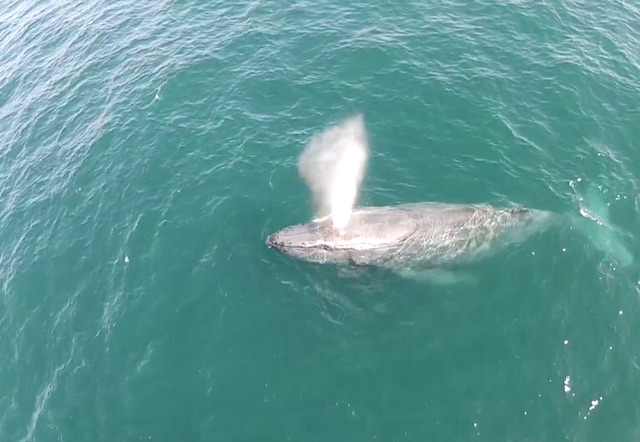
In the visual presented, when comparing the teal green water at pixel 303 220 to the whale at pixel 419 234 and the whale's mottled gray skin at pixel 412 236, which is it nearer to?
the whale at pixel 419 234

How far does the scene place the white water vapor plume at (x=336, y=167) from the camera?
63.5m

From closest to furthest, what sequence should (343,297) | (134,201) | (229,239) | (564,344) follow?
(564,344)
(343,297)
(229,239)
(134,201)

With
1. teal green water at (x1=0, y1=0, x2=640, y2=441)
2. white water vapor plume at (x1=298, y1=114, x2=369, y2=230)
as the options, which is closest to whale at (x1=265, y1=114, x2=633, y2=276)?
white water vapor plume at (x1=298, y1=114, x2=369, y2=230)

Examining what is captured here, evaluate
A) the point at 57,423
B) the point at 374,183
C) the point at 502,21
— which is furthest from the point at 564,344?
the point at 502,21

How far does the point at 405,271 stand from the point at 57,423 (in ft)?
115

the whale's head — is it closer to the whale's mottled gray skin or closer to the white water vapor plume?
the whale's mottled gray skin

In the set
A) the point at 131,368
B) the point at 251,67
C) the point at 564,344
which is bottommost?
the point at 564,344

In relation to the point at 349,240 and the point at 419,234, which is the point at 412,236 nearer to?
the point at 419,234

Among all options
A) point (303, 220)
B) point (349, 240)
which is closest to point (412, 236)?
point (349, 240)

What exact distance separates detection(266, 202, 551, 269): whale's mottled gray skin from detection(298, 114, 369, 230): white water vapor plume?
8.34 feet

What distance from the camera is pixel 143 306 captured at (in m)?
57.6

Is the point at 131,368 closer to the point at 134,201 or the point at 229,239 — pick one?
the point at 229,239

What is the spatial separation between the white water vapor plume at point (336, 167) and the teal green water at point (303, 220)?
5.67ft

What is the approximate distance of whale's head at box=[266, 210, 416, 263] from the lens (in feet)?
192
